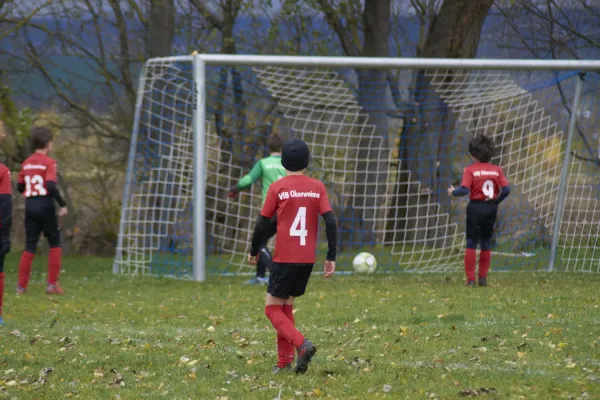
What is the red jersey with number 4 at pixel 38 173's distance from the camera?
10961mm

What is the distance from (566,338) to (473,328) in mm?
931

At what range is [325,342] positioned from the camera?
738 centimetres

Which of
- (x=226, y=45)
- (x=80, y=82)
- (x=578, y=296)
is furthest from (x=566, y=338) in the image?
(x=80, y=82)

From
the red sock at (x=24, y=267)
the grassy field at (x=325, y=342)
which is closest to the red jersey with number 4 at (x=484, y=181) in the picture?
the grassy field at (x=325, y=342)

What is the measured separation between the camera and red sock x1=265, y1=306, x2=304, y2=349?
600cm

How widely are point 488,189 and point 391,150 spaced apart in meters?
5.30

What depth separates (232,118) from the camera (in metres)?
16.3

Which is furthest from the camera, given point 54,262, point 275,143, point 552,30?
point 552,30

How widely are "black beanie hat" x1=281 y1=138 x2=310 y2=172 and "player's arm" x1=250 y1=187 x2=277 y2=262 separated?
0.22m

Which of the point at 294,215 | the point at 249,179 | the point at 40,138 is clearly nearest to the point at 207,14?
the point at 249,179

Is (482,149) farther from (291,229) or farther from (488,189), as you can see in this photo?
(291,229)

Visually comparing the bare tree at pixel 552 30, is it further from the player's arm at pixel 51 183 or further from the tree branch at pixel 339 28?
the player's arm at pixel 51 183

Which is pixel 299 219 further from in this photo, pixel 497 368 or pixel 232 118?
pixel 232 118

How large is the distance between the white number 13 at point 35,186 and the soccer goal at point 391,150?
202 centimetres
